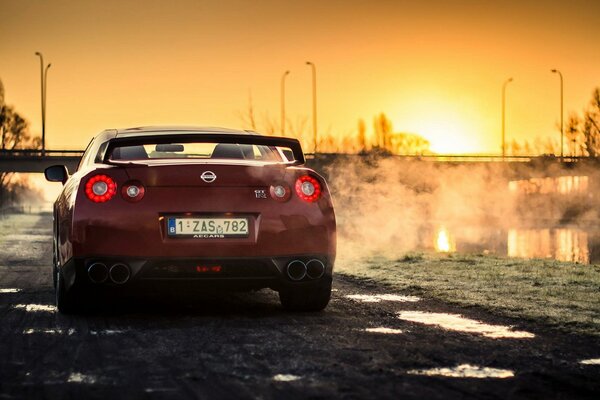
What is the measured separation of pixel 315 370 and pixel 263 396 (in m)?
0.72

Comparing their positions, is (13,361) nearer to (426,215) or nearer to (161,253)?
(161,253)

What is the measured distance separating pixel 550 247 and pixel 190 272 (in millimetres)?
20666

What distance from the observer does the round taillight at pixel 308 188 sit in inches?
290

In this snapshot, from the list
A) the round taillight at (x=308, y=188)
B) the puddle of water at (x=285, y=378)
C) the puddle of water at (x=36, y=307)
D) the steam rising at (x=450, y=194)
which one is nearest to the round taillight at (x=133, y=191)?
the round taillight at (x=308, y=188)

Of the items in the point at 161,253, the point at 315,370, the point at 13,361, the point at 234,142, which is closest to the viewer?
the point at 315,370

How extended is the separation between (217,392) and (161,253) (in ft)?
8.30

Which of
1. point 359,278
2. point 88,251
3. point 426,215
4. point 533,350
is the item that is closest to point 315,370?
point 533,350

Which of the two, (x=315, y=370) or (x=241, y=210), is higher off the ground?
(x=241, y=210)

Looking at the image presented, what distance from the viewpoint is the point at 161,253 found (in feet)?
22.9

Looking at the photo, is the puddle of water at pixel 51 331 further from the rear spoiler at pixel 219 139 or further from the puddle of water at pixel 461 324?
the puddle of water at pixel 461 324

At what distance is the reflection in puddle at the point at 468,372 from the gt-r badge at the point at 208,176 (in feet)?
8.51

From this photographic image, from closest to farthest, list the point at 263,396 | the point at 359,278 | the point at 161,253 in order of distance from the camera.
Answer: the point at 263,396 < the point at 161,253 < the point at 359,278

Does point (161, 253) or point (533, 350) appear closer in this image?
point (533, 350)

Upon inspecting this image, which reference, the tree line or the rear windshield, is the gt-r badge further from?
the tree line
